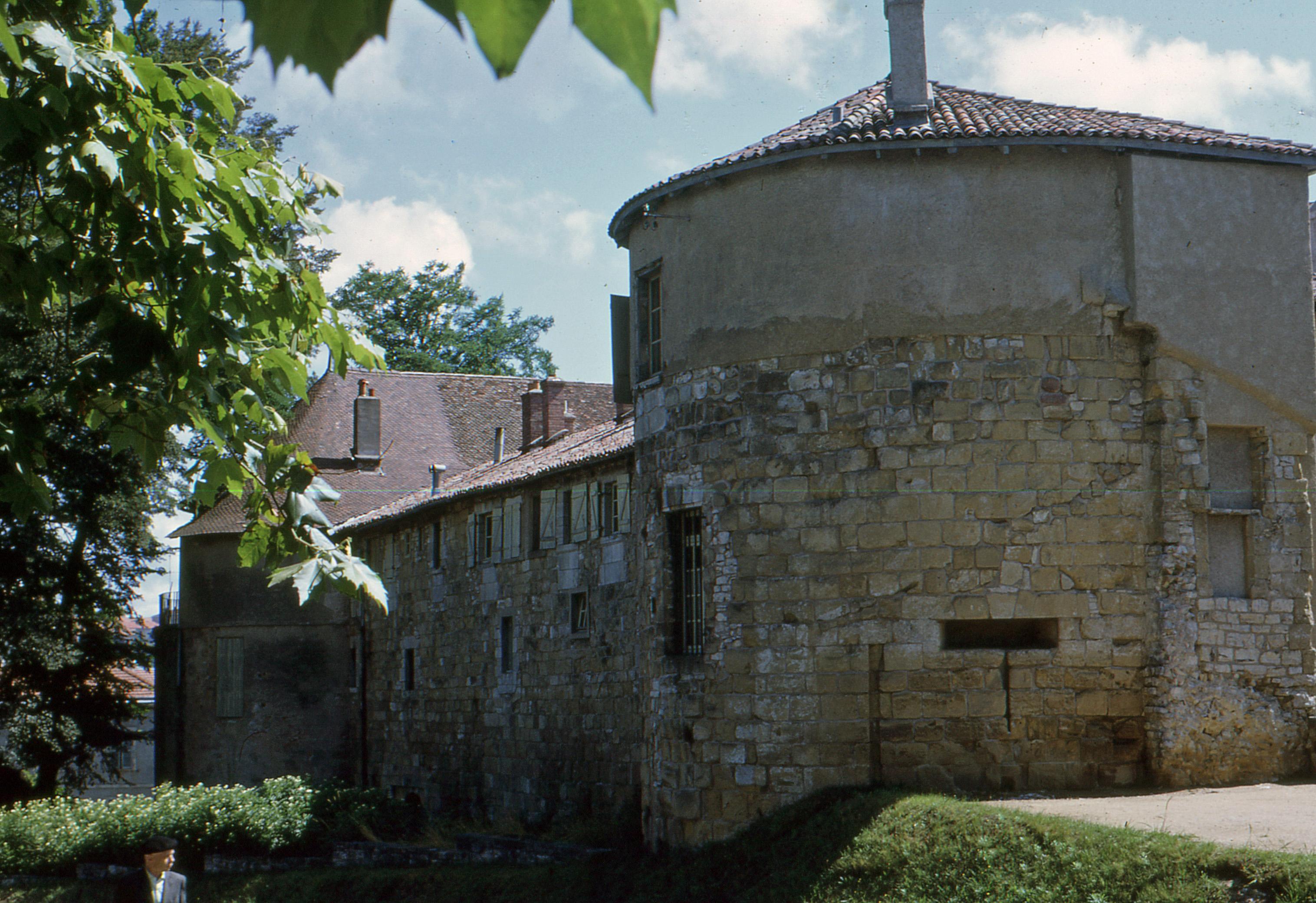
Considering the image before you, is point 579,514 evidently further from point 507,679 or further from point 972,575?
point 972,575

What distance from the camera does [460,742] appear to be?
2525 centimetres

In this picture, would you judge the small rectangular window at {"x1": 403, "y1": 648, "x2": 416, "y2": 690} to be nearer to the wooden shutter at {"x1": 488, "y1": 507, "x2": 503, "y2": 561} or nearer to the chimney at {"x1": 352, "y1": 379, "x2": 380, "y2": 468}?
the wooden shutter at {"x1": 488, "y1": 507, "x2": 503, "y2": 561}

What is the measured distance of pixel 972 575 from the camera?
44.4 feet

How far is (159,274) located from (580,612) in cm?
1715

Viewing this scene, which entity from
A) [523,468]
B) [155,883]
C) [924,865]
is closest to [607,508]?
[523,468]

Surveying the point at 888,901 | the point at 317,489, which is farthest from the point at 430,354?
the point at 317,489

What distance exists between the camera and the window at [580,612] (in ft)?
71.2

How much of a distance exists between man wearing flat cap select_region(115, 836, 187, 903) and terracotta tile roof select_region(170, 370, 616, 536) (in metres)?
20.7

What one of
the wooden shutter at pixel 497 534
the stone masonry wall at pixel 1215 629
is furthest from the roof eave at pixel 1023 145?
the wooden shutter at pixel 497 534

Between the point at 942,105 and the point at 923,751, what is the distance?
6.91 metres

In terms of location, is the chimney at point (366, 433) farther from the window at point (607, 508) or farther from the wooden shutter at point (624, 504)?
the wooden shutter at point (624, 504)

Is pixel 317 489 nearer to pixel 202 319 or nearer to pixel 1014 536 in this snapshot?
pixel 202 319

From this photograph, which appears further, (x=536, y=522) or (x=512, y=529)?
(x=512, y=529)

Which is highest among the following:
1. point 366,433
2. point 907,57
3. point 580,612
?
point 907,57
